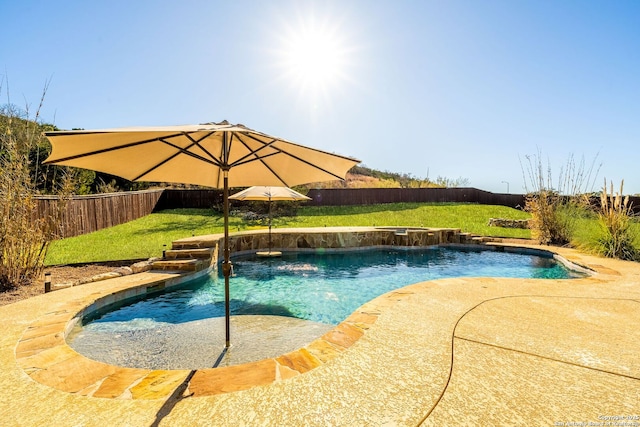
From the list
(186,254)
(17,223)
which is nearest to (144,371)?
(17,223)

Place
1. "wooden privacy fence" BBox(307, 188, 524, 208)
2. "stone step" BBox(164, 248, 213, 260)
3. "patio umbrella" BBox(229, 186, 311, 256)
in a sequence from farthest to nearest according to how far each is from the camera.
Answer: "wooden privacy fence" BBox(307, 188, 524, 208) < "patio umbrella" BBox(229, 186, 311, 256) < "stone step" BBox(164, 248, 213, 260)

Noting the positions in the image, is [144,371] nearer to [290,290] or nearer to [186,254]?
[290,290]

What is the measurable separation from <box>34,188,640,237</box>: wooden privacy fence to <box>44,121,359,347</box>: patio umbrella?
7.98 m

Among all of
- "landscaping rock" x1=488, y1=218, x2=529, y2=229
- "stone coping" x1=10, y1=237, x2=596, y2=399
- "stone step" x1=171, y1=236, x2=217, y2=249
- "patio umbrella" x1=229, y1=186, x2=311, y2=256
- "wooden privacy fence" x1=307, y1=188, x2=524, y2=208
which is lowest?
"stone coping" x1=10, y1=237, x2=596, y2=399

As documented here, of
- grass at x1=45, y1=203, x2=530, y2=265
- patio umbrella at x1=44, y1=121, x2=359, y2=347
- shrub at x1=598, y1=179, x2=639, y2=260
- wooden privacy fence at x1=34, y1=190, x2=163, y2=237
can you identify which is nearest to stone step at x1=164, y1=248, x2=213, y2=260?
grass at x1=45, y1=203, x2=530, y2=265

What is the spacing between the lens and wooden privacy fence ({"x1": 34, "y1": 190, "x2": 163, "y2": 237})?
370 inches

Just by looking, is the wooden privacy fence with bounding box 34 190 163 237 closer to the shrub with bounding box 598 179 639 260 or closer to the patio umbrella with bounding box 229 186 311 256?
the patio umbrella with bounding box 229 186 311 256

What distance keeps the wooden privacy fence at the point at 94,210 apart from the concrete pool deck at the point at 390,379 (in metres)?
7.35

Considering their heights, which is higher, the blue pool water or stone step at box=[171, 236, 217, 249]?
stone step at box=[171, 236, 217, 249]

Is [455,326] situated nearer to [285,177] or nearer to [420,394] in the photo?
[420,394]

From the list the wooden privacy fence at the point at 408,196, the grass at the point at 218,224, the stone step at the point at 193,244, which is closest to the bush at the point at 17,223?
the grass at the point at 218,224

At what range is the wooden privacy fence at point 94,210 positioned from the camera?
9398 millimetres

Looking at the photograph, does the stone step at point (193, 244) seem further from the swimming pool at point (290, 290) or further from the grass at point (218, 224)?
the swimming pool at point (290, 290)

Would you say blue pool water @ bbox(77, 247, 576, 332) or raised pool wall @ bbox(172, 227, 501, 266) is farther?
raised pool wall @ bbox(172, 227, 501, 266)
